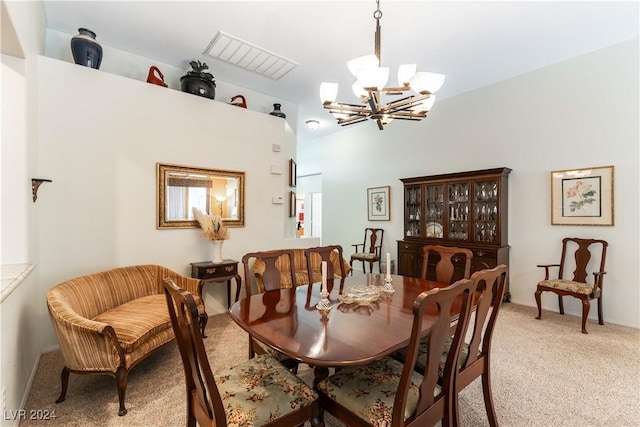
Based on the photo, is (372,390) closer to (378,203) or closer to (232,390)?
(232,390)

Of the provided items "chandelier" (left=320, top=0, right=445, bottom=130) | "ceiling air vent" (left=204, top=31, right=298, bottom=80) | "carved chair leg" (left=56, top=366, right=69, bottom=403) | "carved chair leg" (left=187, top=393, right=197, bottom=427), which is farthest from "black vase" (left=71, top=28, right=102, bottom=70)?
"carved chair leg" (left=187, top=393, right=197, bottom=427)

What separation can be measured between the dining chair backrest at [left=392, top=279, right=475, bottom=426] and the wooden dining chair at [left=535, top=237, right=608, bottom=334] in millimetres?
2719

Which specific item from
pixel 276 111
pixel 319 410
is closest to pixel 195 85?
pixel 276 111

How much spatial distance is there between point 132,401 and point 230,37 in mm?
3403

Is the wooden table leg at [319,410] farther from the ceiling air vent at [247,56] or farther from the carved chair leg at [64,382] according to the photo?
the ceiling air vent at [247,56]

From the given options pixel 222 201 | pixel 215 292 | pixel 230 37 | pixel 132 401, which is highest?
pixel 230 37

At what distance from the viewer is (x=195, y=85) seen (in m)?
3.54

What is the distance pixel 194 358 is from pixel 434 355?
99cm

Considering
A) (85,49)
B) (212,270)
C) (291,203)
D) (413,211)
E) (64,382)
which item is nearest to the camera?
(64,382)

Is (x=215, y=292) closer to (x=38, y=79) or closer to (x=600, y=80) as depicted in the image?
(x=38, y=79)

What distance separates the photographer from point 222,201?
3818mm

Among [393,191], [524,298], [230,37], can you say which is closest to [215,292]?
[230,37]

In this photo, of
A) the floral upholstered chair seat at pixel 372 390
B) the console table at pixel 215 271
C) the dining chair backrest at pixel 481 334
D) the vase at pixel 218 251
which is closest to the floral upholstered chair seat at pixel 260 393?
the floral upholstered chair seat at pixel 372 390

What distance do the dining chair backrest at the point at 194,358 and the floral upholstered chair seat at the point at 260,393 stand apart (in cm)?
9
